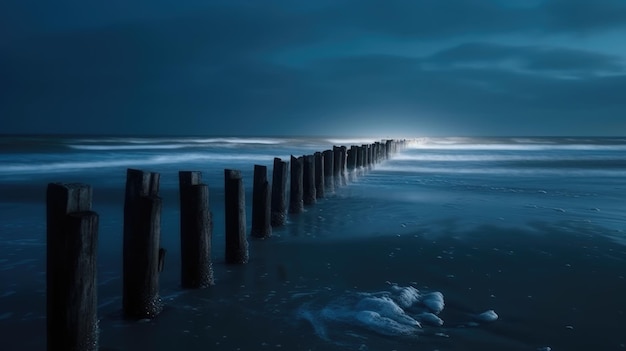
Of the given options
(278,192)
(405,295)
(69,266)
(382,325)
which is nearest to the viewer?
(69,266)

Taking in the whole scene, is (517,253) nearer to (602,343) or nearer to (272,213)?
(602,343)

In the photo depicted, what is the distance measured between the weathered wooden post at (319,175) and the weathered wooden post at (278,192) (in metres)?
2.67

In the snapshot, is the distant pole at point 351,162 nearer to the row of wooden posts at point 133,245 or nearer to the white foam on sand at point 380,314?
the row of wooden posts at point 133,245

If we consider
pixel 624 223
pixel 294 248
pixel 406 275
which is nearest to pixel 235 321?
pixel 406 275

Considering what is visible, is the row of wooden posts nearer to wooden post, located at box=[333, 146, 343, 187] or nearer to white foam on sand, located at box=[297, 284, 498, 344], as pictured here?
white foam on sand, located at box=[297, 284, 498, 344]

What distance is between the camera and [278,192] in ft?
23.4

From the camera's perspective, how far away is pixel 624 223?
7.68 m

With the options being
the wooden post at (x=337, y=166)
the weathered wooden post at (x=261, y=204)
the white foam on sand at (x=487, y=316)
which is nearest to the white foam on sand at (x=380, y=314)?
the white foam on sand at (x=487, y=316)

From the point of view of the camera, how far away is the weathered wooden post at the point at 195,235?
4340 mm

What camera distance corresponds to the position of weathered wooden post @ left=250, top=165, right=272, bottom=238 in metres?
6.23

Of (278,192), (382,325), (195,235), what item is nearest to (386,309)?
(382,325)

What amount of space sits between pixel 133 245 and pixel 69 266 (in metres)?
0.95

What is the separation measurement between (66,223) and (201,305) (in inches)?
64.0

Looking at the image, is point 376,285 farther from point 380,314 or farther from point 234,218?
point 234,218
